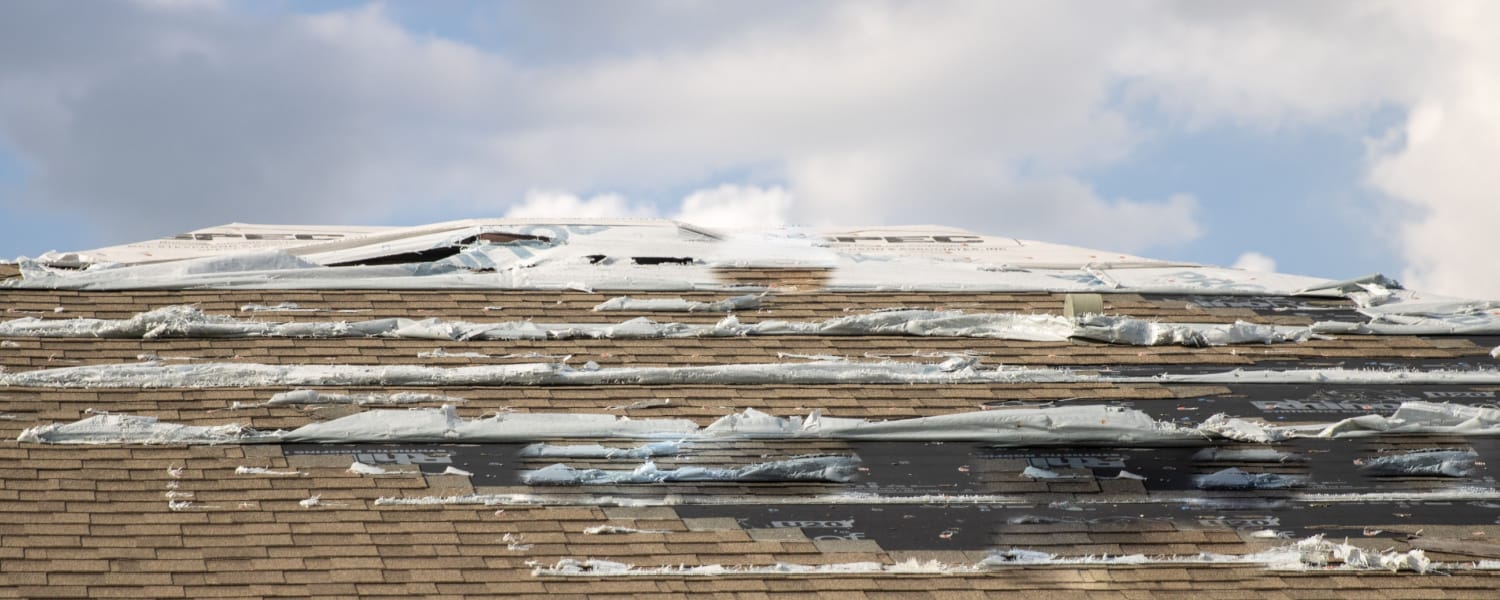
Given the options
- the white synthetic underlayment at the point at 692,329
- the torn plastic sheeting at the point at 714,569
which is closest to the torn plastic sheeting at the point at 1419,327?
the white synthetic underlayment at the point at 692,329

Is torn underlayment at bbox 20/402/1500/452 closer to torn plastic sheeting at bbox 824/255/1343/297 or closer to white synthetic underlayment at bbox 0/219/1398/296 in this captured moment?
white synthetic underlayment at bbox 0/219/1398/296

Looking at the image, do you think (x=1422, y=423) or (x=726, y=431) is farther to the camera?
(x=1422, y=423)

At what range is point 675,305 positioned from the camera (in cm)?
1052

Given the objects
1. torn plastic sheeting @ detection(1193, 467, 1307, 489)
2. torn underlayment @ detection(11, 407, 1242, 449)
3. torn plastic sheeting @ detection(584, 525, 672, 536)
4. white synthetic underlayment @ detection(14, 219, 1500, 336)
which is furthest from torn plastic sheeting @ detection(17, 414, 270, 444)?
torn plastic sheeting @ detection(1193, 467, 1307, 489)

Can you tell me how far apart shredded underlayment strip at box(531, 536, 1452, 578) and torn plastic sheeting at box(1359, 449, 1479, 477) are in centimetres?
98

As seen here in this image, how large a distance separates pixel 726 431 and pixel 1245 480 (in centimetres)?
287

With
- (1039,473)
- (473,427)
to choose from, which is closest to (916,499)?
(1039,473)

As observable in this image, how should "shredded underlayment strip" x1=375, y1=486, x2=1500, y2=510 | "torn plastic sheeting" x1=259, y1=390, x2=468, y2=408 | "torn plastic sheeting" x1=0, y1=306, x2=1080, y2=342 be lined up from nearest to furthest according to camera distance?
"shredded underlayment strip" x1=375, y1=486, x2=1500, y2=510
"torn plastic sheeting" x1=259, y1=390, x2=468, y2=408
"torn plastic sheeting" x1=0, y1=306, x2=1080, y2=342

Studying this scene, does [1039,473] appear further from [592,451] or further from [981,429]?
[592,451]

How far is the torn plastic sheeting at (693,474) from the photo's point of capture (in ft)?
26.2

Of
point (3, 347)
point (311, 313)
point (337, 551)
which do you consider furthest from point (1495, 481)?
point (3, 347)

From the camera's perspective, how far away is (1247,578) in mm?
7426

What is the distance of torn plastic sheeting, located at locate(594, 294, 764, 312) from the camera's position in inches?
412

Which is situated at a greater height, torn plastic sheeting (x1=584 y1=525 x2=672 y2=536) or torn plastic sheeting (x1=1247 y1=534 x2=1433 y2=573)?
torn plastic sheeting (x1=1247 y1=534 x2=1433 y2=573)
